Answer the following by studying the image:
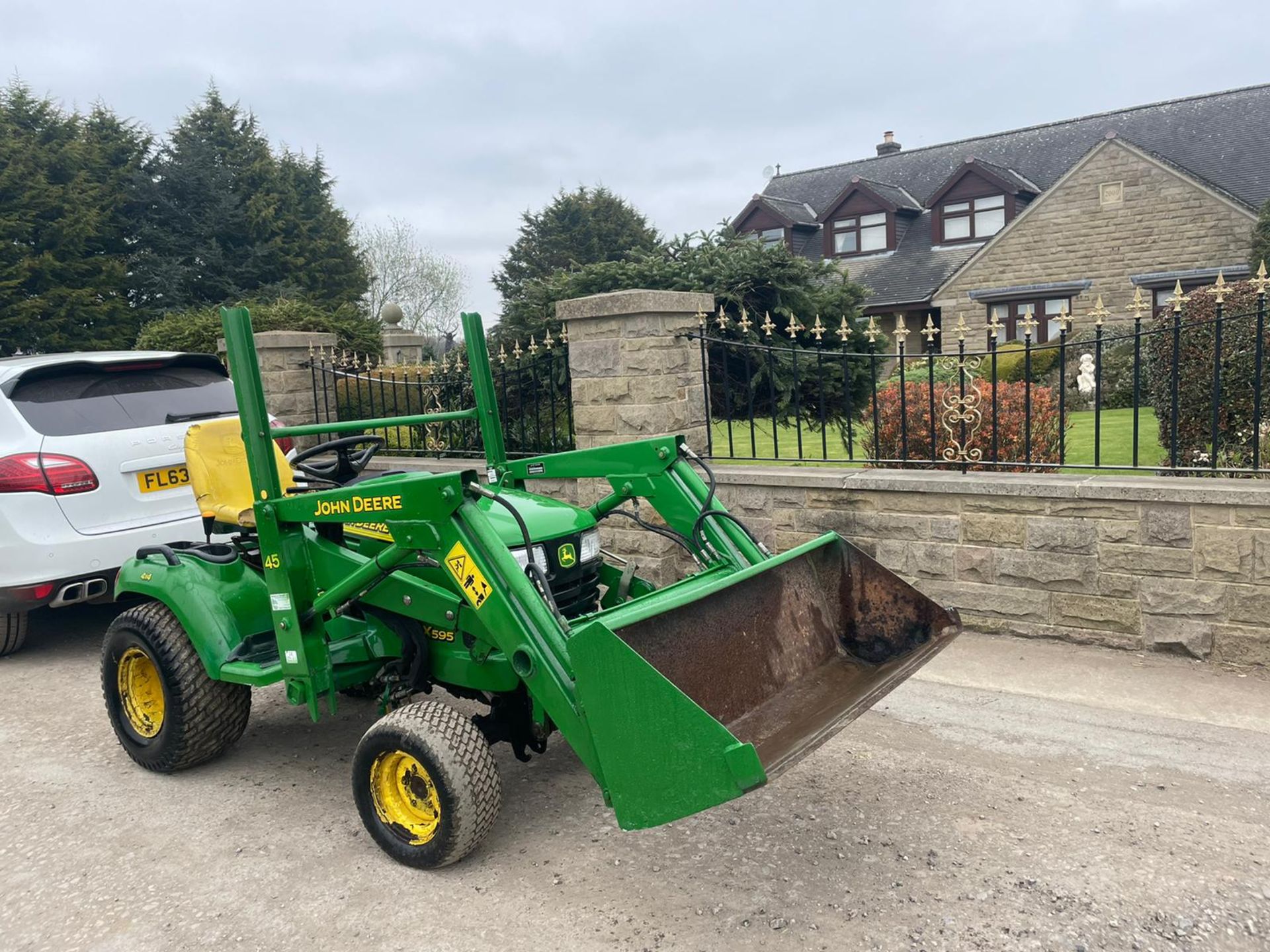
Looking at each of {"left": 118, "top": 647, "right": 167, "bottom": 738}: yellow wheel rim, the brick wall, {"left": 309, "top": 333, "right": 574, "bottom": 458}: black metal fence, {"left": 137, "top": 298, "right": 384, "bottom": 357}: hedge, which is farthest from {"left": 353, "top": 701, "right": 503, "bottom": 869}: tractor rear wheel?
the brick wall

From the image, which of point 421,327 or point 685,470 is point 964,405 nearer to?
point 685,470

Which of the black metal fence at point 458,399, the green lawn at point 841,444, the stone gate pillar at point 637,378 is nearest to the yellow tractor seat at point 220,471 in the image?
the stone gate pillar at point 637,378

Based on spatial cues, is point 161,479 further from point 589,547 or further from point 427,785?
point 427,785

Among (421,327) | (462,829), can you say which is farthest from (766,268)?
(421,327)

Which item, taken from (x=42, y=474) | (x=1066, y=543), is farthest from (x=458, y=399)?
(x=1066, y=543)

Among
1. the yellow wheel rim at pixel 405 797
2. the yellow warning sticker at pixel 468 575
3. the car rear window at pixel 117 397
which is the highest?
the car rear window at pixel 117 397

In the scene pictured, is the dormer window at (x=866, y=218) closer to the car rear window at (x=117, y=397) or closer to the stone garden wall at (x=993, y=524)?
the stone garden wall at (x=993, y=524)

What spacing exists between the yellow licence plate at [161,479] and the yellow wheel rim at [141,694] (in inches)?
65.1

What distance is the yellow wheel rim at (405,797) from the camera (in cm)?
329

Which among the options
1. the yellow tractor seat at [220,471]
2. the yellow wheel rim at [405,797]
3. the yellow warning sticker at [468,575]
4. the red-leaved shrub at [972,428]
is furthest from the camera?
the red-leaved shrub at [972,428]

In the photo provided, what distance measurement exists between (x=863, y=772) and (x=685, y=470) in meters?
1.37

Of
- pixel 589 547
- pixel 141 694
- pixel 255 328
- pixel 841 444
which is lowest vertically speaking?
pixel 141 694

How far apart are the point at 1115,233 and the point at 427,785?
26.2 m

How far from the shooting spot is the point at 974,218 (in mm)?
29750
